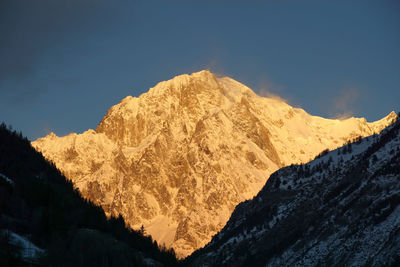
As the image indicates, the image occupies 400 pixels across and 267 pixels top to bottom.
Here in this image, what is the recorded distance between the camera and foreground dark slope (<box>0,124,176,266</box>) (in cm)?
12409

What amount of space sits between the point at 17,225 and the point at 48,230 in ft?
22.8

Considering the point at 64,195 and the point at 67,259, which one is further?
the point at 64,195

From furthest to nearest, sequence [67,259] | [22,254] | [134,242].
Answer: [134,242]
[67,259]
[22,254]

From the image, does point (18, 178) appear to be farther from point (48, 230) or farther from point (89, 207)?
point (48, 230)

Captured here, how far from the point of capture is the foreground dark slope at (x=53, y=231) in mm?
124094

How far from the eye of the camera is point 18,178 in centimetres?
18525

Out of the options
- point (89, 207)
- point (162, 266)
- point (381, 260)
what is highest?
point (89, 207)

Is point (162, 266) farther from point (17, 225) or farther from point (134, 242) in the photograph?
point (17, 225)

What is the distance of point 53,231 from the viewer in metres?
144

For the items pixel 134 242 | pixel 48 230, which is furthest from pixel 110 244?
pixel 134 242

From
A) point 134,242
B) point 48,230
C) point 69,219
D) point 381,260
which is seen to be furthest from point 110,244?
point 381,260

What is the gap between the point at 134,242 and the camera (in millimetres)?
194875

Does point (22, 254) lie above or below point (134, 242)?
below

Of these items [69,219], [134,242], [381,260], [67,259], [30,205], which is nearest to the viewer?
[67,259]
